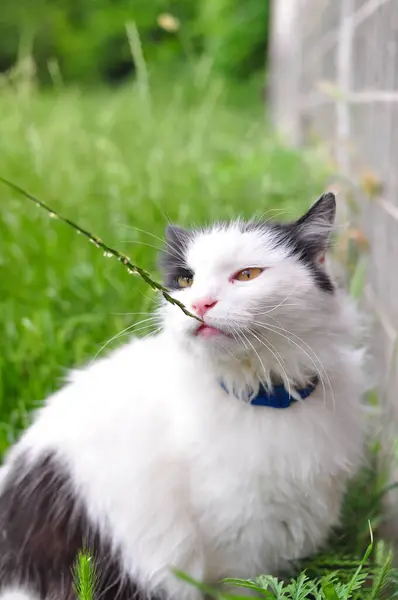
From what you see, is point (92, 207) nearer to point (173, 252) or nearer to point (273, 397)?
point (173, 252)

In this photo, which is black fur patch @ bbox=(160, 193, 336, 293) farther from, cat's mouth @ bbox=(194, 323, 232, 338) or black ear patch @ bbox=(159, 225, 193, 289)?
cat's mouth @ bbox=(194, 323, 232, 338)

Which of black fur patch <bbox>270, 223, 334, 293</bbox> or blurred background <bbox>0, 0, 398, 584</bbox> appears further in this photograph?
blurred background <bbox>0, 0, 398, 584</bbox>

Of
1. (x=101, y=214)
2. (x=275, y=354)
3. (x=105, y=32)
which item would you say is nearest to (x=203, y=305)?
(x=275, y=354)

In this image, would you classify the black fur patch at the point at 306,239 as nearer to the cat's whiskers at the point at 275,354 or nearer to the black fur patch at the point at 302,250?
the black fur patch at the point at 302,250

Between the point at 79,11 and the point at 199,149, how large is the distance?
379 inches

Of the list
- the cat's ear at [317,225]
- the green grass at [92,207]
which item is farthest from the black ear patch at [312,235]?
the green grass at [92,207]

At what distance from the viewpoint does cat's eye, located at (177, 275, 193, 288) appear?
0.98m

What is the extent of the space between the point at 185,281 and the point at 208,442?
244 mm

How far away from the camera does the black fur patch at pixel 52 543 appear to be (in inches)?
41.8

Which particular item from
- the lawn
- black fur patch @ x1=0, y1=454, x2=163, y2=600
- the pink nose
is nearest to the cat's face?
the pink nose

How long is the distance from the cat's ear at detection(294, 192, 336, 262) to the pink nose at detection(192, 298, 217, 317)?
0.65ft

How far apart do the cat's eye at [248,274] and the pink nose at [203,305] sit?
6cm

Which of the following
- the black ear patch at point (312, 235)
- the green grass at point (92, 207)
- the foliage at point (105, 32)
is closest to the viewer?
the black ear patch at point (312, 235)

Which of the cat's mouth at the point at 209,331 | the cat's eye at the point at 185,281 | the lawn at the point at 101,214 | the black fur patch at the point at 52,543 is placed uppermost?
the lawn at the point at 101,214
